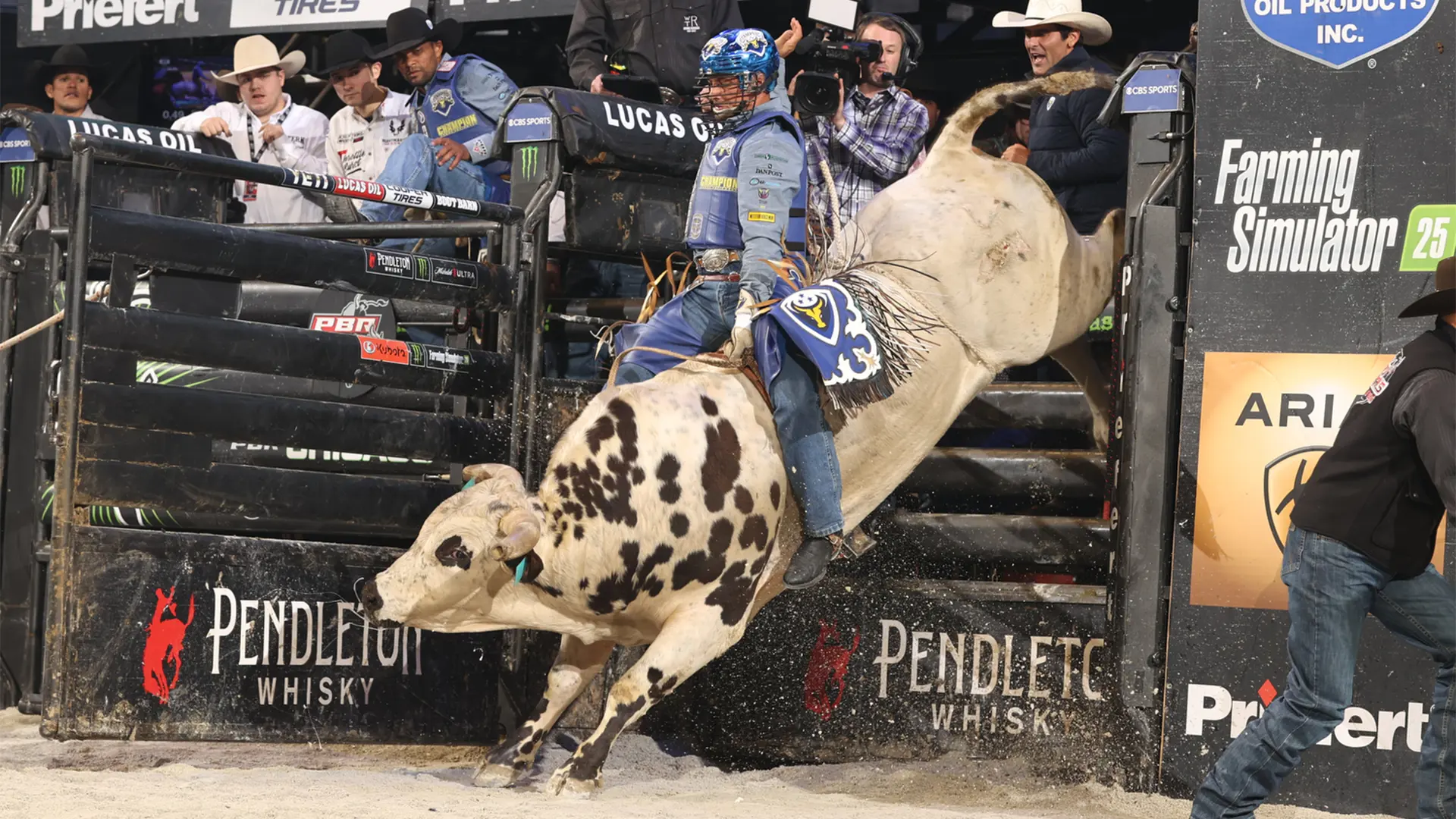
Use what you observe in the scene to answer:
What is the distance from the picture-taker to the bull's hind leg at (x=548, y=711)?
17.8ft

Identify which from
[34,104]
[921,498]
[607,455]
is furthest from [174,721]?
[34,104]

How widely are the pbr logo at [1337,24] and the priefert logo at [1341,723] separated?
6.84 ft

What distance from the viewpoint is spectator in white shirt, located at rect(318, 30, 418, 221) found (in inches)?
334

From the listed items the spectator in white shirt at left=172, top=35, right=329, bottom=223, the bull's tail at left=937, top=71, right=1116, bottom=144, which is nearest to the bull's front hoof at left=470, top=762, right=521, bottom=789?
the bull's tail at left=937, top=71, right=1116, bottom=144

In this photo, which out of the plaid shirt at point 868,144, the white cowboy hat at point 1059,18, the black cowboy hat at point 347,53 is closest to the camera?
the white cowboy hat at point 1059,18

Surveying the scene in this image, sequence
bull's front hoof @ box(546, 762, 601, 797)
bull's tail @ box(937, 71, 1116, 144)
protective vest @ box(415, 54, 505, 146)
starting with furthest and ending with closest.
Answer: protective vest @ box(415, 54, 505, 146) < bull's tail @ box(937, 71, 1116, 144) < bull's front hoof @ box(546, 762, 601, 797)

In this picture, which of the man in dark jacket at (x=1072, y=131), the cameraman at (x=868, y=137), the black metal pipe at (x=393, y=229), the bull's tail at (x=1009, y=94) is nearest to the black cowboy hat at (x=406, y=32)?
the black metal pipe at (x=393, y=229)

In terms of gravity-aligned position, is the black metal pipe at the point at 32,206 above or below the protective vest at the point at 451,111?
below

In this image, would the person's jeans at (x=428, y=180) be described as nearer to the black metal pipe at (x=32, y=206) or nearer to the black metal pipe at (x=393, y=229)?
the black metal pipe at (x=393, y=229)

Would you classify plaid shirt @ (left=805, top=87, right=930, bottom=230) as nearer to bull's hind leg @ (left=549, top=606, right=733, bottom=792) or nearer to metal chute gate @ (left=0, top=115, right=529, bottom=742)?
metal chute gate @ (left=0, top=115, right=529, bottom=742)

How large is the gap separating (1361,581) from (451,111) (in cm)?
485

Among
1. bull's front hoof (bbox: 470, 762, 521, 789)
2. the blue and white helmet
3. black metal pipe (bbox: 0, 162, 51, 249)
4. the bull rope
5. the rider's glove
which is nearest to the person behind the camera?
bull's front hoof (bbox: 470, 762, 521, 789)

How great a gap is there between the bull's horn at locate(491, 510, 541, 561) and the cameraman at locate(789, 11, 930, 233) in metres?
2.60

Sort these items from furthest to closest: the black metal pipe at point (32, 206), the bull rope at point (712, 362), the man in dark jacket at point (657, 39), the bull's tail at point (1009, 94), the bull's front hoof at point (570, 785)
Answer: the man in dark jacket at point (657, 39)
the black metal pipe at point (32, 206)
the bull's tail at point (1009, 94)
the bull rope at point (712, 362)
the bull's front hoof at point (570, 785)
